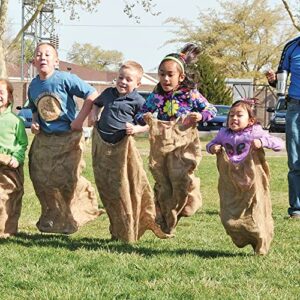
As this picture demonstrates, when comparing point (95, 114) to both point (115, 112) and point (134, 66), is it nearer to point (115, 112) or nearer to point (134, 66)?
point (115, 112)

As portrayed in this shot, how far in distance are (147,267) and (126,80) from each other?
172 cm

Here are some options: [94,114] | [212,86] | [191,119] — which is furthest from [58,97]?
[212,86]

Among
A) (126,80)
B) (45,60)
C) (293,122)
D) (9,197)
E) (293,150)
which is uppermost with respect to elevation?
(45,60)

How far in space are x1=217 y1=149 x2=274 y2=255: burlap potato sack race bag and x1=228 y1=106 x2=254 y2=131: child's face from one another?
0.75 ft

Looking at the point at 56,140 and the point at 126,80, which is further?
the point at 56,140

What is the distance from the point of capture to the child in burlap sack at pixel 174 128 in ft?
21.1

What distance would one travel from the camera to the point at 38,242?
21.7 ft

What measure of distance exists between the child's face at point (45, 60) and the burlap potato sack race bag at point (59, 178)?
574mm

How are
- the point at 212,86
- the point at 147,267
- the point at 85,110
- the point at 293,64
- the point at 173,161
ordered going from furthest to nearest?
1. the point at 212,86
2. the point at 293,64
3. the point at 85,110
4. the point at 173,161
5. the point at 147,267

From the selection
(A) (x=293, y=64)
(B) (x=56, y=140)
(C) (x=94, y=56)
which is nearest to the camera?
(B) (x=56, y=140)

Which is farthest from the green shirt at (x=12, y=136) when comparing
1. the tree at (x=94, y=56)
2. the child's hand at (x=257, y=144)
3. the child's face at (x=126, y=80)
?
the tree at (x=94, y=56)

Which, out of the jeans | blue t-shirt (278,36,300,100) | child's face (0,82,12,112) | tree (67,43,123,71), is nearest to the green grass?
the jeans

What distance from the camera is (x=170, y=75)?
21.2 feet

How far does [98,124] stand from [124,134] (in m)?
0.27
